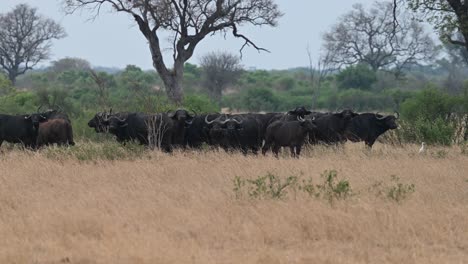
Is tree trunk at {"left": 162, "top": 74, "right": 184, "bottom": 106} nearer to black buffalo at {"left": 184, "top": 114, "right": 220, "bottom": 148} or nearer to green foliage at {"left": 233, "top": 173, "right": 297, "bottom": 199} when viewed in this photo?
black buffalo at {"left": 184, "top": 114, "right": 220, "bottom": 148}

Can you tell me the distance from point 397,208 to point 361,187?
1.72m

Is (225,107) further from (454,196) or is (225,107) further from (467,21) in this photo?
(454,196)

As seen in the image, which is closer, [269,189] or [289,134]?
[269,189]

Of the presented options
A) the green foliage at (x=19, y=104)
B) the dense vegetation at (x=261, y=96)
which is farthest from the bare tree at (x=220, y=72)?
the green foliage at (x=19, y=104)

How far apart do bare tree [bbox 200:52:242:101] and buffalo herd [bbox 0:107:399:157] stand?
36.1 meters

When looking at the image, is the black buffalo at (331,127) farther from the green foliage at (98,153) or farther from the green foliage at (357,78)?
the green foliage at (357,78)

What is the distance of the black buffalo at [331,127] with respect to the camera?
1808 cm

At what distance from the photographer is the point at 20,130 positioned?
1855 centimetres

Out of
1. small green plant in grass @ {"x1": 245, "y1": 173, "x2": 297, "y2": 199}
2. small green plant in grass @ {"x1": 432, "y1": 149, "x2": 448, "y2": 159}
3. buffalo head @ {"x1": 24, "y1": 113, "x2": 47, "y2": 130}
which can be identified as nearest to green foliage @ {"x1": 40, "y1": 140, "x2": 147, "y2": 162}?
buffalo head @ {"x1": 24, "y1": 113, "x2": 47, "y2": 130}

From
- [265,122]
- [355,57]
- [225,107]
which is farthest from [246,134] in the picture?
[355,57]

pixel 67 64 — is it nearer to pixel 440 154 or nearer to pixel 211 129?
pixel 211 129

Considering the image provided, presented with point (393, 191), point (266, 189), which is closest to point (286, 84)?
point (266, 189)

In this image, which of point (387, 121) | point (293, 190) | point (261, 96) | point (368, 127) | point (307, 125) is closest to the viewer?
point (293, 190)

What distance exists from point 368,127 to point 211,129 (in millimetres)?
4197
